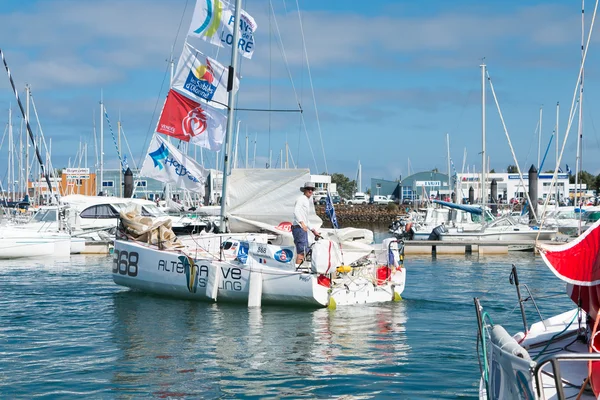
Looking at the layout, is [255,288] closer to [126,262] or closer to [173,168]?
[126,262]

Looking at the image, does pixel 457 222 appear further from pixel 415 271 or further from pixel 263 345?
pixel 263 345

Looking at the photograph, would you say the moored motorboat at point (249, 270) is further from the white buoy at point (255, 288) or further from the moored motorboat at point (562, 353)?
the moored motorboat at point (562, 353)

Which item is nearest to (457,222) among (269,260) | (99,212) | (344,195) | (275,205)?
(99,212)

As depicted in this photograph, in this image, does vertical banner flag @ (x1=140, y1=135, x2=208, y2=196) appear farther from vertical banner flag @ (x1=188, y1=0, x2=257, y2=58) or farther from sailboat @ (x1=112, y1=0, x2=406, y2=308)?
vertical banner flag @ (x1=188, y1=0, x2=257, y2=58)

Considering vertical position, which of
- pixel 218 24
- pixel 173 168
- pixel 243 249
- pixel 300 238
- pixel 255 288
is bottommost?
pixel 255 288

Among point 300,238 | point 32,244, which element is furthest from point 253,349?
point 32,244

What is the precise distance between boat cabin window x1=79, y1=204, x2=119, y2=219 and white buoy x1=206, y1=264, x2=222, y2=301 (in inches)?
844

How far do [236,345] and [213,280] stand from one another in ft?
11.9

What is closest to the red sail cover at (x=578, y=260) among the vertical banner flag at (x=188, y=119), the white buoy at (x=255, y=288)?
the white buoy at (x=255, y=288)

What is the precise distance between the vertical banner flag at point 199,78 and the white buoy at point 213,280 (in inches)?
230

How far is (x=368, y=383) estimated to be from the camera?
1046 cm

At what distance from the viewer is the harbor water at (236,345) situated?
10.3 meters

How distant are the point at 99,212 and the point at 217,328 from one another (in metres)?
24.2

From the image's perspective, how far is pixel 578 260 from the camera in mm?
7238
